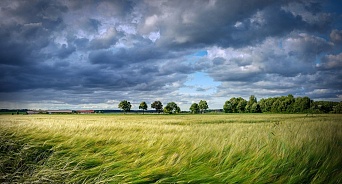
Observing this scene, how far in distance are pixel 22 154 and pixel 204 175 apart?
347cm

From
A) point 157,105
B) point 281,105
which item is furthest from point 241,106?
point 157,105

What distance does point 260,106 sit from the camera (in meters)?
97.9

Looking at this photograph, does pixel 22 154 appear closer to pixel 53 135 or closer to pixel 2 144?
pixel 2 144

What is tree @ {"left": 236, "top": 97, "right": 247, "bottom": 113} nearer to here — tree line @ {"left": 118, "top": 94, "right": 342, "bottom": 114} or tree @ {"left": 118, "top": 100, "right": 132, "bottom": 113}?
tree line @ {"left": 118, "top": 94, "right": 342, "bottom": 114}

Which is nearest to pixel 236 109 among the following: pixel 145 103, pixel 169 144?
pixel 145 103

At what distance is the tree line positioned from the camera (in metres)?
57.9

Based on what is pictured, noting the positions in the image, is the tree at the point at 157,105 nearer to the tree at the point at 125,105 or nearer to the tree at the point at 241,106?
the tree at the point at 125,105

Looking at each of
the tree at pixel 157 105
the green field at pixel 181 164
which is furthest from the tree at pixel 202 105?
the green field at pixel 181 164

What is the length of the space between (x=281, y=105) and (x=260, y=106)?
58.3 ft

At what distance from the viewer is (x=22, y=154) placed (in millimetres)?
4156

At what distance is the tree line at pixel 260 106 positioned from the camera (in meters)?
57.9

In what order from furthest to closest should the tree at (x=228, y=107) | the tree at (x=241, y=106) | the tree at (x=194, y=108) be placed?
1. the tree at (x=194, y=108)
2. the tree at (x=228, y=107)
3. the tree at (x=241, y=106)

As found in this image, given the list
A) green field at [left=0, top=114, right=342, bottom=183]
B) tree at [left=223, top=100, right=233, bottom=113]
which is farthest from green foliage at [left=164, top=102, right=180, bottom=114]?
green field at [left=0, top=114, right=342, bottom=183]

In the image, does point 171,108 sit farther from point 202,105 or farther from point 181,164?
point 181,164
